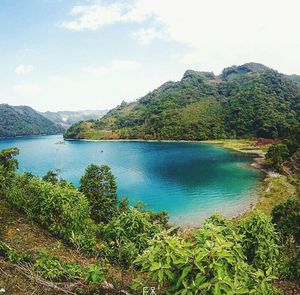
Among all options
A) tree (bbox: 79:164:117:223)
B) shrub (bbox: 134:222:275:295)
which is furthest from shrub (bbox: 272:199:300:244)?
shrub (bbox: 134:222:275:295)

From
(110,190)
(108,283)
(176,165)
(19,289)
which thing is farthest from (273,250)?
(176,165)

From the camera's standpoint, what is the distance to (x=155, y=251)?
6727 mm

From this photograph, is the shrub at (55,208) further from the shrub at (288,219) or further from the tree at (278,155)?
the tree at (278,155)

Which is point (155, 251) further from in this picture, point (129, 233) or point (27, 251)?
point (129, 233)

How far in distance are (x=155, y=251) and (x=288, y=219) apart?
23.3 meters

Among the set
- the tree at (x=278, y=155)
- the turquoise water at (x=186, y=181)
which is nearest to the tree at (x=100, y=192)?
the turquoise water at (x=186, y=181)

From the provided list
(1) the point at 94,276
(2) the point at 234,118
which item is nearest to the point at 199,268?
(1) the point at 94,276

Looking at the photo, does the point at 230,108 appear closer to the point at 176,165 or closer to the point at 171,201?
the point at 176,165

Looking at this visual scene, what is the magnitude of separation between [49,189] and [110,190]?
1330 cm

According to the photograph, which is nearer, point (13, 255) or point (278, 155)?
point (13, 255)

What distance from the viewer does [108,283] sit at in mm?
Answer: 9875

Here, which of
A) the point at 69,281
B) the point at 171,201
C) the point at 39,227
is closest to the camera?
the point at 69,281

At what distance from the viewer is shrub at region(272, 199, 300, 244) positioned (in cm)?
2547

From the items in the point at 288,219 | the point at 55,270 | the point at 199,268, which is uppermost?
the point at 199,268
